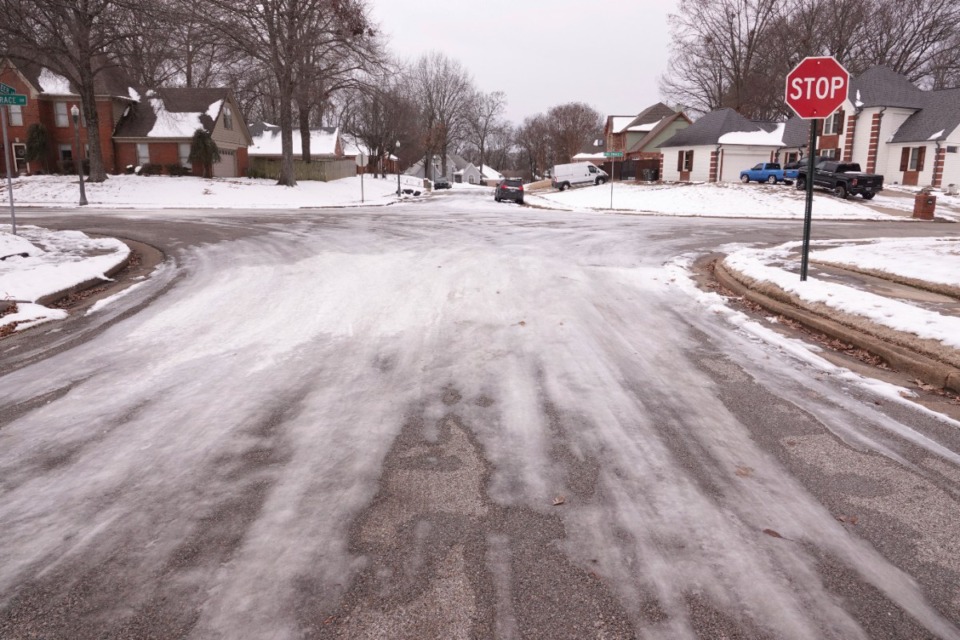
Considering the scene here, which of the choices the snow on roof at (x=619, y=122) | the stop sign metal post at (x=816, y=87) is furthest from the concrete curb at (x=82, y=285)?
the snow on roof at (x=619, y=122)

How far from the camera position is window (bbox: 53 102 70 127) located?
4294 cm

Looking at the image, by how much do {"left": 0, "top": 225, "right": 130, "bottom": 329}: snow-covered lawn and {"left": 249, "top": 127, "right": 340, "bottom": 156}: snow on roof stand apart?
43384 millimetres

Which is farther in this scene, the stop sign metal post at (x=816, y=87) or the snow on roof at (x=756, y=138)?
the snow on roof at (x=756, y=138)

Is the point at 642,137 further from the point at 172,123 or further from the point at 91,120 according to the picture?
the point at 91,120

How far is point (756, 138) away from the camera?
154 feet

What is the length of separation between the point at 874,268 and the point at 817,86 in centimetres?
394

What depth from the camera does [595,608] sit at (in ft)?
8.86

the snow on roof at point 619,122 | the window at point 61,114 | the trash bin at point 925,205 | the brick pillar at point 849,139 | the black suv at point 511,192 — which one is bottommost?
the trash bin at point 925,205

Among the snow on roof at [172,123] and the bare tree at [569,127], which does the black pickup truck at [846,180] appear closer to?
the snow on roof at [172,123]

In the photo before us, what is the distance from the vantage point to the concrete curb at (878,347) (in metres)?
5.62

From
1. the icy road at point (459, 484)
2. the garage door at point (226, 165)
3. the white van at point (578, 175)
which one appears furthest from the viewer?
the white van at point (578, 175)

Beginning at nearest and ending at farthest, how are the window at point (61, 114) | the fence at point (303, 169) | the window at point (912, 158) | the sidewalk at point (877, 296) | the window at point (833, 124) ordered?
the sidewalk at point (877, 296) → the window at point (912, 158) → the window at point (61, 114) → the window at point (833, 124) → the fence at point (303, 169)

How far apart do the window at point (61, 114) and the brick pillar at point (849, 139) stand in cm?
5351

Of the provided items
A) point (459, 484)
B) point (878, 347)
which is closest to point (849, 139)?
point (878, 347)
